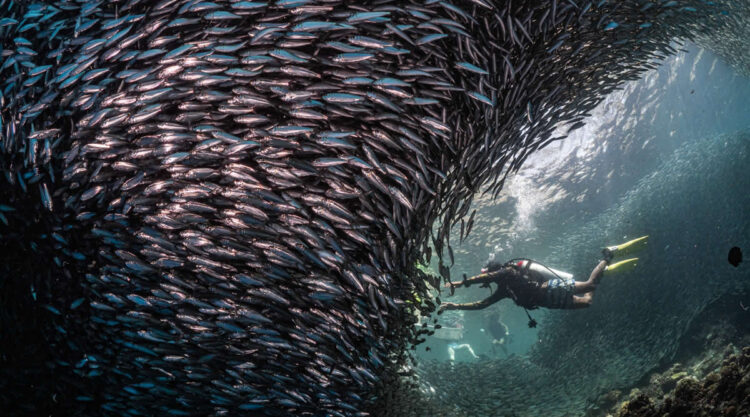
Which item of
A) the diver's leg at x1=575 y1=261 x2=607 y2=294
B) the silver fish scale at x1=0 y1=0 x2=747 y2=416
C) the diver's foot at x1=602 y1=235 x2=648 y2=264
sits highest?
the silver fish scale at x1=0 y1=0 x2=747 y2=416

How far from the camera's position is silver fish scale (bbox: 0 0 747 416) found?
3598mm

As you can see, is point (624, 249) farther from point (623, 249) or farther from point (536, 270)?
point (536, 270)

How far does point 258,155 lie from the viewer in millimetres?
3844

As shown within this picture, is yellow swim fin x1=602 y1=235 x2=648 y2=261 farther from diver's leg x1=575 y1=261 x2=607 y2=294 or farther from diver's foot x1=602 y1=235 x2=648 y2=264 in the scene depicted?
diver's leg x1=575 y1=261 x2=607 y2=294

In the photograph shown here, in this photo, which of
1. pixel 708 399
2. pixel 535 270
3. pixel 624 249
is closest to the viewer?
pixel 708 399

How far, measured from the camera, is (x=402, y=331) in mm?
Answer: 5605

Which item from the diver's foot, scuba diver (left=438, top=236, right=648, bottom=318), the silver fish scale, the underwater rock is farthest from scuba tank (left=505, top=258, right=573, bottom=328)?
the silver fish scale

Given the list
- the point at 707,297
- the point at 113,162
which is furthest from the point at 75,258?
the point at 707,297

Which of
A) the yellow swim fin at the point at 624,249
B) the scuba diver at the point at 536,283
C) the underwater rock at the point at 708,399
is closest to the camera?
the underwater rock at the point at 708,399

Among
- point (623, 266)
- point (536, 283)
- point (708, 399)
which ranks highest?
point (536, 283)

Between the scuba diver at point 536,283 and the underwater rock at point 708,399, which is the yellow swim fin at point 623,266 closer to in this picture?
the scuba diver at point 536,283

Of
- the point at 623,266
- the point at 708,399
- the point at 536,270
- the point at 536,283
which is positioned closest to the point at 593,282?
the point at 623,266

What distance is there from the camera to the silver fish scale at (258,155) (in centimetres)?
360

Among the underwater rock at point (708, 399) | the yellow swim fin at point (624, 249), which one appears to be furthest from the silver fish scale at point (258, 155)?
the yellow swim fin at point (624, 249)
